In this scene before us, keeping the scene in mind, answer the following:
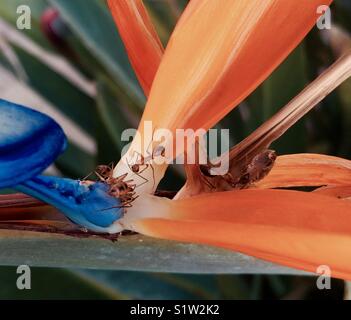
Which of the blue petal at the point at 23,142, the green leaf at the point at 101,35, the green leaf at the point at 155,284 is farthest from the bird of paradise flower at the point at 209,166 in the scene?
the green leaf at the point at 155,284

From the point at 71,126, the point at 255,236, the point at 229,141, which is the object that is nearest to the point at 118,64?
the point at 71,126

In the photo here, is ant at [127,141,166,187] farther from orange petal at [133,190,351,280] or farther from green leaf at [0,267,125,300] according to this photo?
green leaf at [0,267,125,300]

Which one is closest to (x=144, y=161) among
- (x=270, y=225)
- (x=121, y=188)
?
(x=121, y=188)

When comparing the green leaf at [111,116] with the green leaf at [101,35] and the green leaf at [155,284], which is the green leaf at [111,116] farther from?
the green leaf at [155,284]

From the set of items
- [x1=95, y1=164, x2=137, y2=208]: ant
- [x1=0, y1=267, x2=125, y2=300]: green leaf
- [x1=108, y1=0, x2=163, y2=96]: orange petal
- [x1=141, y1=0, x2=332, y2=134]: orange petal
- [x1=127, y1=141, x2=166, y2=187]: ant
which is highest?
[x1=108, y1=0, x2=163, y2=96]: orange petal

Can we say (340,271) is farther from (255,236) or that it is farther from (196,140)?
(196,140)

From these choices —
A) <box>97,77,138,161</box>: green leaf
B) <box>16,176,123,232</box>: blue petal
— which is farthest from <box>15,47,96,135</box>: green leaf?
<box>16,176,123,232</box>: blue petal
